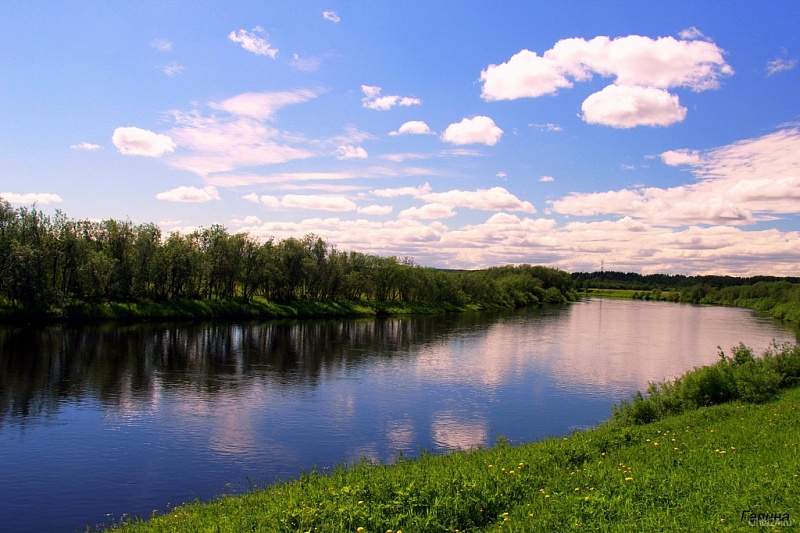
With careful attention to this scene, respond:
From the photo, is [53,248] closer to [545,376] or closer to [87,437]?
[87,437]

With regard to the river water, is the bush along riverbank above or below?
above

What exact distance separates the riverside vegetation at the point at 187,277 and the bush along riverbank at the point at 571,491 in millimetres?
55959

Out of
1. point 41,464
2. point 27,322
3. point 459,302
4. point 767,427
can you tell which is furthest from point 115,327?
point 459,302

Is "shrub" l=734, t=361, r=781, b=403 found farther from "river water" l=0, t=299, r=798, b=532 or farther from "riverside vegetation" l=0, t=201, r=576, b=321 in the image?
"riverside vegetation" l=0, t=201, r=576, b=321

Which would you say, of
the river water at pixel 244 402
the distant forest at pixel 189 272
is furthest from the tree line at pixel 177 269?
the river water at pixel 244 402

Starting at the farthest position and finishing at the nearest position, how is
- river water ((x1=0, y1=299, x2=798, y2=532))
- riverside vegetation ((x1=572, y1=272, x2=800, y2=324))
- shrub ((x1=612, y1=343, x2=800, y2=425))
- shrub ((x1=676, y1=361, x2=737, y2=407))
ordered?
riverside vegetation ((x1=572, y1=272, x2=800, y2=324)) → shrub ((x1=676, y1=361, x2=737, y2=407)) → shrub ((x1=612, y1=343, x2=800, y2=425)) → river water ((x1=0, y1=299, x2=798, y2=532))

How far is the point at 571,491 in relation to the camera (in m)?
10.0

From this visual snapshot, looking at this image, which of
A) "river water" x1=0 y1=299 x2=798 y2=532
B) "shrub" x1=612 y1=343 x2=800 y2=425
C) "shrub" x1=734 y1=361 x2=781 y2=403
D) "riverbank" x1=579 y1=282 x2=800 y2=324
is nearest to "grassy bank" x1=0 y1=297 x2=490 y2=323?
"river water" x1=0 y1=299 x2=798 y2=532

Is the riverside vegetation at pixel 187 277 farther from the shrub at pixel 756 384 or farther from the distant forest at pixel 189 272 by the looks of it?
the shrub at pixel 756 384

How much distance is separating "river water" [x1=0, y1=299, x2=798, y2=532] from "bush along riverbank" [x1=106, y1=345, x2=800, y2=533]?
194 inches

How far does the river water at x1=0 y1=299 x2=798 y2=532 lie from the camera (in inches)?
684

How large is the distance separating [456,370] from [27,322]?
150 ft

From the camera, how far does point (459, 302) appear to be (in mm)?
109812

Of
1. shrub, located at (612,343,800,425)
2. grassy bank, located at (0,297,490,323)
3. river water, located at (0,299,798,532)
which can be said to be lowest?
river water, located at (0,299,798,532)
